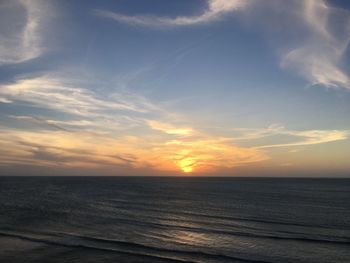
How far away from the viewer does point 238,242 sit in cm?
2797

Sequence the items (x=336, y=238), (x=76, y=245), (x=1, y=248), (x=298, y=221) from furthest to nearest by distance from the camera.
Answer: (x=298, y=221)
(x=336, y=238)
(x=76, y=245)
(x=1, y=248)

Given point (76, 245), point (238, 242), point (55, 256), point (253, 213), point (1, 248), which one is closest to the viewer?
point (55, 256)

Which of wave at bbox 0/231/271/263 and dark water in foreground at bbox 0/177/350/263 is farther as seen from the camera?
dark water in foreground at bbox 0/177/350/263

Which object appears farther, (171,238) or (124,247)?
(171,238)

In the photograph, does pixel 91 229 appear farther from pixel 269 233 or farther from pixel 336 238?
pixel 336 238

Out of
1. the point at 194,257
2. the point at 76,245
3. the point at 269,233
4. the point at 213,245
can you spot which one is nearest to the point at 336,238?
the point at 269,233

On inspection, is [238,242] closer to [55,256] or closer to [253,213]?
[55,256]

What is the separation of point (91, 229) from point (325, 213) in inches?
1283

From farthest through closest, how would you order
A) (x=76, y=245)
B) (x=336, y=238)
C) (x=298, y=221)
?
(x=298, y=221) → (x=336, y=238) → (x=76, y=245)

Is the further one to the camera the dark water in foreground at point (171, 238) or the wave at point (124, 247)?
the dark water in foreground at point (171, 238)

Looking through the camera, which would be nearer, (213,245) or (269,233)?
(213,245)

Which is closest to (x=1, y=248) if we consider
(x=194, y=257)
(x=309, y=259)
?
(x=194, y=257)

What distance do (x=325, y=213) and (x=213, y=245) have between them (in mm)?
27809

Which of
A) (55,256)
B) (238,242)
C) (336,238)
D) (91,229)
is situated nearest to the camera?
(55,256)
